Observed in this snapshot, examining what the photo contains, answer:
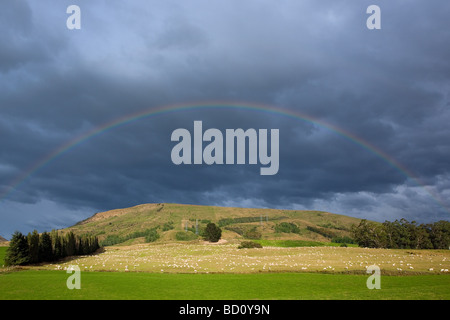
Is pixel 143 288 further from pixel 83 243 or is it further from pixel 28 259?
pixel 83 243

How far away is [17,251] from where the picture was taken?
54.0 metres

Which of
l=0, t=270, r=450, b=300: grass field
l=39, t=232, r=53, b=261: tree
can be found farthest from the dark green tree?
l=0, t=270, r=450, b=300: grass field

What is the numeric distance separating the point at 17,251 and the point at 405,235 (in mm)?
114324

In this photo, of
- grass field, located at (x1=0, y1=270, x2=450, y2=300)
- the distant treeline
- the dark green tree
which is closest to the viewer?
grass field, located at (x1=0, y1=270, x2=450, y2=300)

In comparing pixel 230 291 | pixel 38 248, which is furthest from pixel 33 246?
pixel 230 291

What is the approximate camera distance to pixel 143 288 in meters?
28.6

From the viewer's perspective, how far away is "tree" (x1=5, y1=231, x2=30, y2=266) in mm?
53469

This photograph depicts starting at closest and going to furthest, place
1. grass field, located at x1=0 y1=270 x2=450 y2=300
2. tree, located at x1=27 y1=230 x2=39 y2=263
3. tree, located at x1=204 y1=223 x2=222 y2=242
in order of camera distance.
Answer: grass field, located at x1=0 y1=270 x2=450 y2=300
tree, located at x1=27 y1=230 x2=39 y2=263
tree, located at x1=204 y1=223 x2=222 y2=242

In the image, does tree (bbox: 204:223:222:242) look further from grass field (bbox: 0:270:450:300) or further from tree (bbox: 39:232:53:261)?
grass field (bbox: 0:270:450:300)

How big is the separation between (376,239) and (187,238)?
96.4 metres

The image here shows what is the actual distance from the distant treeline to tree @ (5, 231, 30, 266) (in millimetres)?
101852

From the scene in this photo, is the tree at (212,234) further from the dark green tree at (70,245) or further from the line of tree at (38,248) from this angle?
the dark green tree at (70,245)
